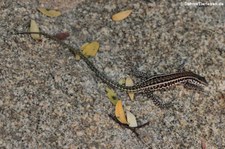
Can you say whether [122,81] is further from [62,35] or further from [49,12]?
[49,12]

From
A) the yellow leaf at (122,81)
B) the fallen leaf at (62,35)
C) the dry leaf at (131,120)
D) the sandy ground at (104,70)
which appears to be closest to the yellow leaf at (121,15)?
the sandy ground at (104,70)

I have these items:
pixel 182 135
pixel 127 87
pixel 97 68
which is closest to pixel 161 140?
pixel 182 135

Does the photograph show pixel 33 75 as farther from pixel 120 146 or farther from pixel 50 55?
pixel 120 146

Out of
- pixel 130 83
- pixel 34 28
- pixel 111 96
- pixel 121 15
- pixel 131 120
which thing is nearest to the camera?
pixel 131 120

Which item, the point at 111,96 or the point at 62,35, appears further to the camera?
the point at 62,35

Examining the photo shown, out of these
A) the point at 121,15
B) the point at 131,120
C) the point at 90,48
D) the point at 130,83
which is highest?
the point at 121,15

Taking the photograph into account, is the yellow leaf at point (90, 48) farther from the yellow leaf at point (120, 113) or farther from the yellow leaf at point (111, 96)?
the yellow leaf at point (120, 113)

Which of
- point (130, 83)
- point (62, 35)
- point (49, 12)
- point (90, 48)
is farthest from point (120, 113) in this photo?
point (49, 12)

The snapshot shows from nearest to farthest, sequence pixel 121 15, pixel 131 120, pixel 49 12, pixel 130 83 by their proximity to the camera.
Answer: pixel 131 120
pixel 130 83
pixel 49 12
pixel 121 15
